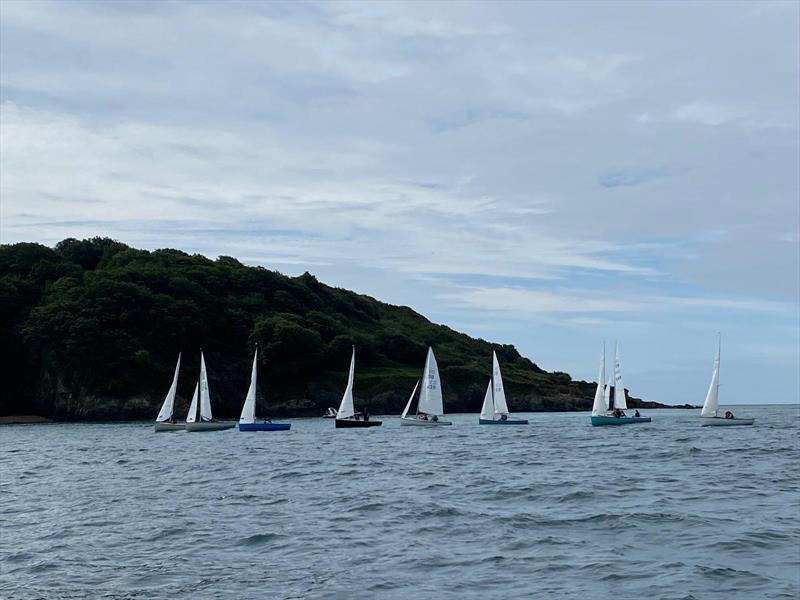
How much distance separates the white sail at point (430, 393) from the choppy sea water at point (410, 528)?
151 ft

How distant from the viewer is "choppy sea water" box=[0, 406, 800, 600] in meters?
19.2

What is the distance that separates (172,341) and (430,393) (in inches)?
2651

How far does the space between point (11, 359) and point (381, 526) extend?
13509 centimetres

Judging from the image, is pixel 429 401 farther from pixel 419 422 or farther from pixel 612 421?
pixel 612 421

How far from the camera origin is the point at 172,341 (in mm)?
150375

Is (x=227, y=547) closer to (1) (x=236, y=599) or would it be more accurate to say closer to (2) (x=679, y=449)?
(1) (x=236, y=599)

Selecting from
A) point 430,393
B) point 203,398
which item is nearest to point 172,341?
point 203,398

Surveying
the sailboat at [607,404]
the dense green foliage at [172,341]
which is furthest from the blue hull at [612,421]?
the dense green foliage at [172,341]

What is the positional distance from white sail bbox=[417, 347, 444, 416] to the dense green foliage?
55.3 m

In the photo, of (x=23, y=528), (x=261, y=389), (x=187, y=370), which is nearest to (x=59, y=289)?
(x=187, y=370)

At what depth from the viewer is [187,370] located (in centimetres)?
14938

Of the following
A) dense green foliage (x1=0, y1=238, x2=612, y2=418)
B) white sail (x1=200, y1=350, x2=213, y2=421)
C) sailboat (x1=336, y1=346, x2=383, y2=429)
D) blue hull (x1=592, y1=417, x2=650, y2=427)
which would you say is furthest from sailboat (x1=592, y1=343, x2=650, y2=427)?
dense green foliage (x1=0, y1=238, x2=612, y2=418)

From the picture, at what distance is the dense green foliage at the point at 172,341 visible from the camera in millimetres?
136500

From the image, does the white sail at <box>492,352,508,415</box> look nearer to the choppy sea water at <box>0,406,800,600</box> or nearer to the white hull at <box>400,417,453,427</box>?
the white hull at <box>400,417,453,427</box>
